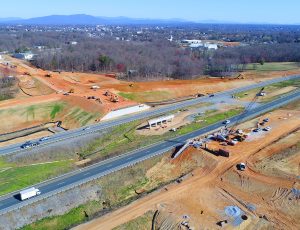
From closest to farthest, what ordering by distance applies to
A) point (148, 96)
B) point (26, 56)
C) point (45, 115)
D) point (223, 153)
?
point (223, 153) < point (45, 115) < point (148, 96) < point (26, 56)

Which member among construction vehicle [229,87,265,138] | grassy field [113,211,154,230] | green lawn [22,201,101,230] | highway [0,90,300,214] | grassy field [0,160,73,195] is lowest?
green lawn [22,201,101,230]

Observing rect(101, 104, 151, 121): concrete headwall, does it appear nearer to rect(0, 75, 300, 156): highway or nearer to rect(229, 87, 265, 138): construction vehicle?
rect(0, 75, 300, 156): highway

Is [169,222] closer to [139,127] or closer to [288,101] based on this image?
[139,127]

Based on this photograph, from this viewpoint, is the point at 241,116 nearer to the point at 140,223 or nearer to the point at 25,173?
the point at 140,223

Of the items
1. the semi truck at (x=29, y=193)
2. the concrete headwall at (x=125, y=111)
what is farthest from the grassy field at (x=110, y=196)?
the concrete headwall at (x=125, y=111)

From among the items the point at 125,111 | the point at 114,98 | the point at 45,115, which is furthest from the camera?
the point at 114,98

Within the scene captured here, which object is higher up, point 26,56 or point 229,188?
point 229,188

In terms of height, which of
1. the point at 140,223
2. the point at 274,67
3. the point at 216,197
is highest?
the point at 274,67

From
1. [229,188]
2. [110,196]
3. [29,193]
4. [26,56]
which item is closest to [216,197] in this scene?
[229,188]

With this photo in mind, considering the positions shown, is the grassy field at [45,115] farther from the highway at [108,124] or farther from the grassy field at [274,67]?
the grassy field at [274,67]

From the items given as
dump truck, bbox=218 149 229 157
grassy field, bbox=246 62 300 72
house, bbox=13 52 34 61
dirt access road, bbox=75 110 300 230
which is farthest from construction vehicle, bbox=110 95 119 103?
house, bbox=13 52 34 61
